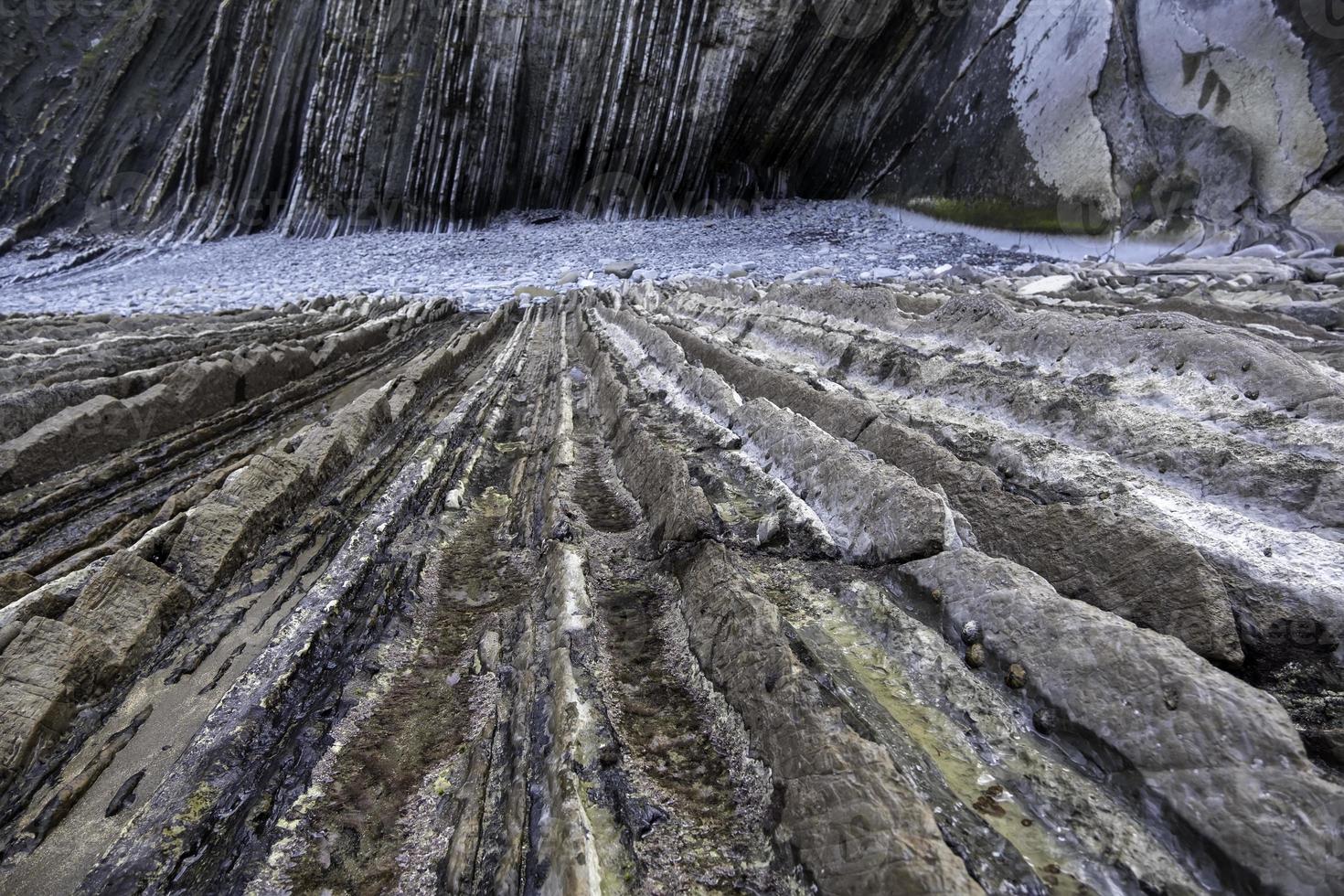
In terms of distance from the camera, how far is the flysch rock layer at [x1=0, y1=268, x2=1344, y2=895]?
938mm

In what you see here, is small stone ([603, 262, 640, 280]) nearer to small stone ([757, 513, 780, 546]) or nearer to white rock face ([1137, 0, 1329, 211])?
white rock face ([1137, 0, 1329, 211])

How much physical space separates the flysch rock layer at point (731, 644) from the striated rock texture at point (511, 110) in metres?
11.0

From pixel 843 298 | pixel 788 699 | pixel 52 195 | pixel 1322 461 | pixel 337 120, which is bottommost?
pixel 788 699

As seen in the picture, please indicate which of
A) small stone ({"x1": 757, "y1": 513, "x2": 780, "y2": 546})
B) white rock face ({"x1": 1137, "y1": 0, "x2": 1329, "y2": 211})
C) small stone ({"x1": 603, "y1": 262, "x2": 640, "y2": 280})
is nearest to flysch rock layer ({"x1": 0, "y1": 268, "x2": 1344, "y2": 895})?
small stone ({"x1": 757, "y1": 513, "x2": 780, "y2": 546})

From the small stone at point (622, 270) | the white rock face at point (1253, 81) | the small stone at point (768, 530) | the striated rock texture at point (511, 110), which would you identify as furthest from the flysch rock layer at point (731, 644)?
the striated rock texture at point (511, 110)

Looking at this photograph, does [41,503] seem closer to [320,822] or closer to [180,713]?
[180,713]

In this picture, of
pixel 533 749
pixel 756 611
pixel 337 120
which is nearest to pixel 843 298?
pixel 756 611

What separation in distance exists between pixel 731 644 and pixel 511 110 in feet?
58.4

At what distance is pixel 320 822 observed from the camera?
1.08 meters

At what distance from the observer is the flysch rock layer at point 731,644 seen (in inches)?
36.9

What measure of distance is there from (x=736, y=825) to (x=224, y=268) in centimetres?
1580

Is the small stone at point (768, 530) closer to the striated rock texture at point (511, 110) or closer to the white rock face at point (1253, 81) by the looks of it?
the white rock face at point (1253, 81)

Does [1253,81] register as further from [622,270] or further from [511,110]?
[511,110]

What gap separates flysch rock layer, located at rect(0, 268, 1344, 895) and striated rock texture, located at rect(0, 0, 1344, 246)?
1098 cm
